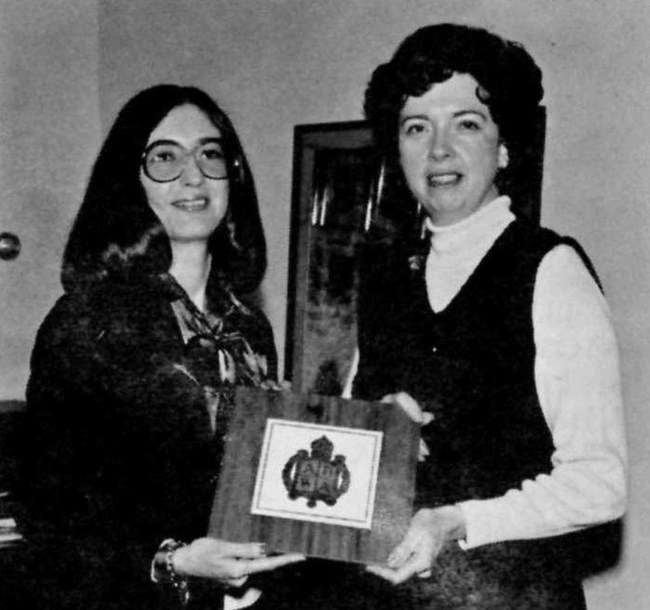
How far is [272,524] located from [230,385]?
0.32 m

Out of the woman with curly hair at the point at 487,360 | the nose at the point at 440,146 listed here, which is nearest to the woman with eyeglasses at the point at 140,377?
the woman with curly hair at the point at 487,360

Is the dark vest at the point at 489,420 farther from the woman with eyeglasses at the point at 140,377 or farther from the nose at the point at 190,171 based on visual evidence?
the nose at the point at 190,171

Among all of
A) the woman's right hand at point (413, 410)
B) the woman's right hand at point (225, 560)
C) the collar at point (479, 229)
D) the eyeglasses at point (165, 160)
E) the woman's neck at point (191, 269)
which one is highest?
the eyeglasses at point (165, 160)

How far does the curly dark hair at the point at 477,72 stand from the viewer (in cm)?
112

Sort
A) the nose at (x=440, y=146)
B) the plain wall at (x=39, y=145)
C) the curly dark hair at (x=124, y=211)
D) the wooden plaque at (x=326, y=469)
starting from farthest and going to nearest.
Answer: the plain wall at (x=39, y=145) < the curly dark hair at (x=124, y=211) < the nose at (x=440, y=146) < the wooden plaque at (x=326, y=469)

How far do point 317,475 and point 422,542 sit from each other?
142 millimetres

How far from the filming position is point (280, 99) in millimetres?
1773

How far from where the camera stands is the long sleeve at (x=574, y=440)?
→ 39.3 inches

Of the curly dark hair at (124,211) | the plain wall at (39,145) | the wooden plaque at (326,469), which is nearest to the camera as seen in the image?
the wooden plaque at (326,469)

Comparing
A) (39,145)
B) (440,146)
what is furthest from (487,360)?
(39,145)

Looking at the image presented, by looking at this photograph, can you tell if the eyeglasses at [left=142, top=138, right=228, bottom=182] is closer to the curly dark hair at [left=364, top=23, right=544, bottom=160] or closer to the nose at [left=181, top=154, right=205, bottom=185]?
the nose at [left=181, top=154, right=205, bottom=185]

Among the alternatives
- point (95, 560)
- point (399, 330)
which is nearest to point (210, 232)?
point (399, 330)

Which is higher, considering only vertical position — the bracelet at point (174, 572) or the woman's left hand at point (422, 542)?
the woman's left hand at point (422, 542)

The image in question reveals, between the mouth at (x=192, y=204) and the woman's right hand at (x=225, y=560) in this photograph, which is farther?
the mouth at (x=192, y=204)
